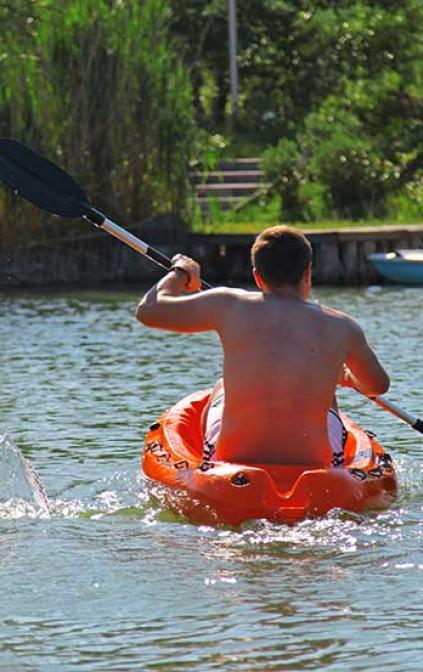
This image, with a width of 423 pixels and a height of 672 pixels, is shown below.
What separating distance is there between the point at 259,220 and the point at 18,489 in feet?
57.5

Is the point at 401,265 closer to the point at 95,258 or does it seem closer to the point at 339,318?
the point at 95,258

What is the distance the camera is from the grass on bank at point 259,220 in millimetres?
24703

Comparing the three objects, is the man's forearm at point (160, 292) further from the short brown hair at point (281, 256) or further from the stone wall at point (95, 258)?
the stone wall at point (95, 258)

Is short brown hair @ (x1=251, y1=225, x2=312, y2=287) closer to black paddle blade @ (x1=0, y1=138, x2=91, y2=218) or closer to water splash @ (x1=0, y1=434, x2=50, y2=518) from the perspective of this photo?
water splash @ (x1=0, y1=434, x2=50, y2=518)

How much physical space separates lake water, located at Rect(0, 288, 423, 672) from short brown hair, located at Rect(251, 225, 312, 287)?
0.99m

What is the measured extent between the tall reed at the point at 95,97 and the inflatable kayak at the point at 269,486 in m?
14.4

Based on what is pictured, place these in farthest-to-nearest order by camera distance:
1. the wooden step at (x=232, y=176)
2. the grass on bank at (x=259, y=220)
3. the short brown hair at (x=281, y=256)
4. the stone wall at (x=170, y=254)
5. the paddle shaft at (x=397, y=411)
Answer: the wooden step at (x=232, y=176) < the grass on bank at (x=259, y=220) < the stone wall at (x=170, y=254) < the paddle shaft at (x=397, y=411) < the short brown hair at (x=281, y=256)

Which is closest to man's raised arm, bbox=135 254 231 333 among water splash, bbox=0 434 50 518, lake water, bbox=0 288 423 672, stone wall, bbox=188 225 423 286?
lake water, bbox=0 288 423 672

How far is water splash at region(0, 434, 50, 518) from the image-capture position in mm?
8648

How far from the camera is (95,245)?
932 inches

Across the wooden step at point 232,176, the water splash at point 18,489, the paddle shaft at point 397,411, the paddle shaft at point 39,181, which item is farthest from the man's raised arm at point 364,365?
the wooden step at point 232,176

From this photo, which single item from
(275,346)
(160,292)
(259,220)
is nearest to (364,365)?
(275,346)

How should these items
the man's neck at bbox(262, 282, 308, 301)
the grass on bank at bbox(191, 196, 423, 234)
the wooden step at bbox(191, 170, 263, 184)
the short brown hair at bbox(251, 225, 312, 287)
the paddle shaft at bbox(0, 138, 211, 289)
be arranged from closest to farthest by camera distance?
the short brown hair at bbox(251, 225, 312, 287) < the man's neck at bbox(262, 282, 308, 301) < the paddle shaft at bbox(0, 138, 211, 289) < the grass on bank at bbox(191, 196, 423, 234) < the wooden step at bbox(191, 170, 263, 184)

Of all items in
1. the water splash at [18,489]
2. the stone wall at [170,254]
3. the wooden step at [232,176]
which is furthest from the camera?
the wooden step at [232,176]
